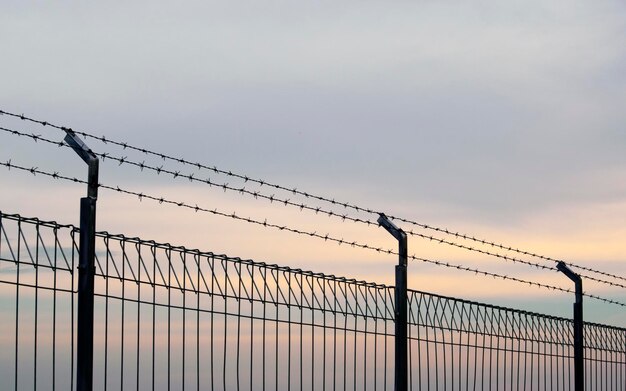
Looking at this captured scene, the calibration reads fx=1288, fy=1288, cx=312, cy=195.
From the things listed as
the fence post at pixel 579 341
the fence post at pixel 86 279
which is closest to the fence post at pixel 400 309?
the fence post at pixel 86 279

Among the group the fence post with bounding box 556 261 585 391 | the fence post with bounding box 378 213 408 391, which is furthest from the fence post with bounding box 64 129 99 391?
the fence post with bounding box 556 261 585 391

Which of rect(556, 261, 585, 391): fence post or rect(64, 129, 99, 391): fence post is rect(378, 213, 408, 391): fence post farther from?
rect(556, 261, 585, 391): fence post

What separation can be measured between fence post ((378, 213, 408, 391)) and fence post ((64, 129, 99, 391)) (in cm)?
675

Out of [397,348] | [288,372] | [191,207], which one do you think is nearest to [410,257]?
[397,348]

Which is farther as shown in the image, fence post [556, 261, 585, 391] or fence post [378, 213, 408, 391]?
fence post [556, 261, 585, 391]

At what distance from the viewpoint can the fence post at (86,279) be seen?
14.6m

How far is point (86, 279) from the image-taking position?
14758 millimetres

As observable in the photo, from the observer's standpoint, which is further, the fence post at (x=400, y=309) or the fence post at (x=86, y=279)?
the fence post at (x=400, y=309)

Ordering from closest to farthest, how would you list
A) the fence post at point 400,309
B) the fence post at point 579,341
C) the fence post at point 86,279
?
1. the fence post at point 86,279
2. the fence post at point 400,309
3. the fence post at point 579,341

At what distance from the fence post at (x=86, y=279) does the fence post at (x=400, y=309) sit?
6754mm

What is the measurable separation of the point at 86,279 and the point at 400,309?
23.3 ft

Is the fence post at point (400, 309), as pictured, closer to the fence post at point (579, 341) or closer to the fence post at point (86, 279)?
the fence post at point (86, 279)

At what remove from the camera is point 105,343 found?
1497 centimetres

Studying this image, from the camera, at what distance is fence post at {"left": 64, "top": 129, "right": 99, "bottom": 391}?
1459 cm
